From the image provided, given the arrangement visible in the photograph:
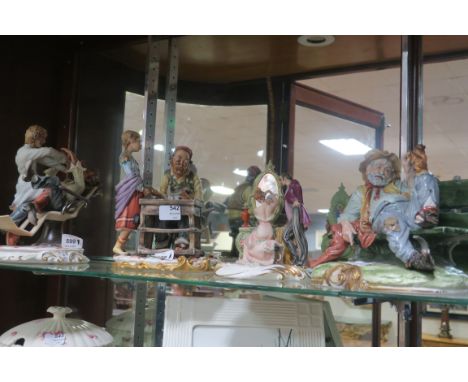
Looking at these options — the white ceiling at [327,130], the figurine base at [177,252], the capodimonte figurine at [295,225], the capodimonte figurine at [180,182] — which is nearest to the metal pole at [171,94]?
the white ceiling at [327,130]

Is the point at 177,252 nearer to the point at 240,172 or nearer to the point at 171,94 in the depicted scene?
the point at 240,172

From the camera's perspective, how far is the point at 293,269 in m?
0.88

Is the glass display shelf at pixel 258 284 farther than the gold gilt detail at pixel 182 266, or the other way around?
the gold gilt detail at pixel 182 266

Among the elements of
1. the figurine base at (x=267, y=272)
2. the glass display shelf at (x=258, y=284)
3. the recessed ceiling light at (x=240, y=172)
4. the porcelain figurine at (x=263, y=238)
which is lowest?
the glass display shelf at (x=258, y=284)

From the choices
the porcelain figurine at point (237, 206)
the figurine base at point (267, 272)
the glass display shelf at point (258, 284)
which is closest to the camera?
the glass display shelf at point (258, 284)

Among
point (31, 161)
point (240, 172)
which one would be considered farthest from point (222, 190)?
point (31, 161)

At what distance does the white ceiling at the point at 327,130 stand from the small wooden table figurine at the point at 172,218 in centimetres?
27

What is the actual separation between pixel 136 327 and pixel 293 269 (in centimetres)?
56

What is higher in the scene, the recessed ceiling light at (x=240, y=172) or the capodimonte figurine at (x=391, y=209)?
the recessed ceiling light at (x=240, y=172)

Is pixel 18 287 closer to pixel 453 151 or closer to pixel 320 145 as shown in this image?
pixel 320 145

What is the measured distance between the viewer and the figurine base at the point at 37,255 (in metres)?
1.06

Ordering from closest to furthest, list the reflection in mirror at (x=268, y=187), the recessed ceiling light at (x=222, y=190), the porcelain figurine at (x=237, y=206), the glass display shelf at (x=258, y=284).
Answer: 1. the glass display shelf at (x=258, y=284)
2. the reflection in mirror at (x=268, y=187)
3. the porcelain figurine at (x=237, y=206)
4. the recessed ceiling light at (x=222, y=190)

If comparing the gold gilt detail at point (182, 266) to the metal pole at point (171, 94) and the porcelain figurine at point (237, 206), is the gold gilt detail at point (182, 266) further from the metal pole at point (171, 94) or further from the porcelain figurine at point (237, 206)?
the metal pole at point (171, 94)

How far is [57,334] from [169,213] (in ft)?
0.99
